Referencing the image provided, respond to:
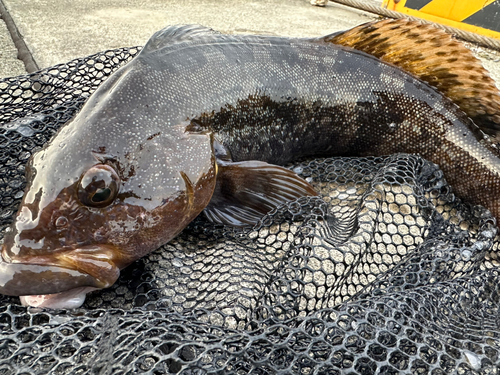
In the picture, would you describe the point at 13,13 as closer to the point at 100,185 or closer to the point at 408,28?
the point at 100,185

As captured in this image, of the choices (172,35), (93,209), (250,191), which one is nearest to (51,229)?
(93,209)

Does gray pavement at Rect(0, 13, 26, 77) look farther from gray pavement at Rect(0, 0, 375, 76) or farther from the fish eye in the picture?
the fish eye

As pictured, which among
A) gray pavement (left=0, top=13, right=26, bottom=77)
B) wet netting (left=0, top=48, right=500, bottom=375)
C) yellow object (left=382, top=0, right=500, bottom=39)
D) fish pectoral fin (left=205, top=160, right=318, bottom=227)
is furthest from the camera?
yellow object (left=382, top=0, right=500, bottom=39)

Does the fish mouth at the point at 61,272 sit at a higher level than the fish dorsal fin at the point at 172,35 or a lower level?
lower

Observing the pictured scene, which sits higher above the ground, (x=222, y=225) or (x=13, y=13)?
(x=13, y=13)

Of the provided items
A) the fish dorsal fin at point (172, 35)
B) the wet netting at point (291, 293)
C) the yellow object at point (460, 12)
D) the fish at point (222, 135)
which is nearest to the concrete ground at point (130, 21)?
the yellow object at point (460, 12)

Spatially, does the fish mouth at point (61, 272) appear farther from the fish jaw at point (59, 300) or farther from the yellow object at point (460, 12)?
the yellow object at point (460, 12)

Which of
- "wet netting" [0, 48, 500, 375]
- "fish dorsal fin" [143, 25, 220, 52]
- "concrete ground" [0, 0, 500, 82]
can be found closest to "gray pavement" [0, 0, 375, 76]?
"concrete ground" [0, 0, 500, 82]

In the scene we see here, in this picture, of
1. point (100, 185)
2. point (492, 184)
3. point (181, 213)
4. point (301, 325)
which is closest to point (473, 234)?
point (492, 184)
